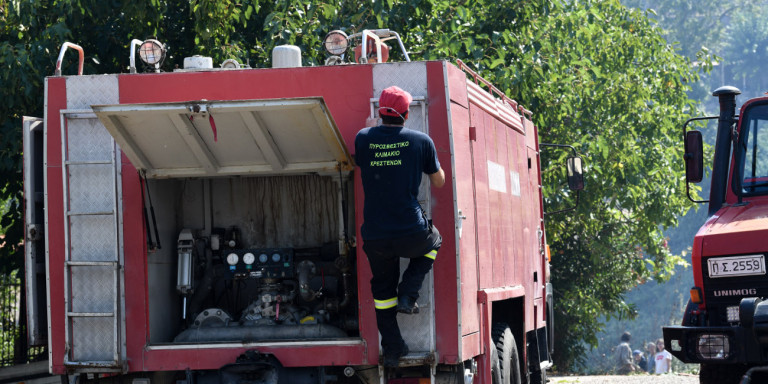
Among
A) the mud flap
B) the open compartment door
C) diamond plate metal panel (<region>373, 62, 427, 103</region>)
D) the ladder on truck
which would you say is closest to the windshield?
diamond plate metal panel (<region>373, 62, 427, 103</region>)

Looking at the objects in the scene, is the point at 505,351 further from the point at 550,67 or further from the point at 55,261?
the point at 550,67

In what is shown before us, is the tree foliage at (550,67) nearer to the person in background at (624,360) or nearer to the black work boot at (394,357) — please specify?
the person in background at (624,360)

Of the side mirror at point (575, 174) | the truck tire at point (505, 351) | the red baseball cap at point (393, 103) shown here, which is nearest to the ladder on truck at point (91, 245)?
the red baseball cap at point (393, 103)

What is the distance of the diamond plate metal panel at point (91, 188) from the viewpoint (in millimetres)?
7488

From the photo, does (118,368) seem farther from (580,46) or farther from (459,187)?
(580,46)

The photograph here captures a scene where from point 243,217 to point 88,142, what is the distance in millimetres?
1366

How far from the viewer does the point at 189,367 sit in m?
7.43

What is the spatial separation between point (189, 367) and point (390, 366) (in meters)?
1.36

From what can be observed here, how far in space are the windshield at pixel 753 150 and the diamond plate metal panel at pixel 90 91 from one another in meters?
4.87

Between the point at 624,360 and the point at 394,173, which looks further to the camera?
the point at 624,360

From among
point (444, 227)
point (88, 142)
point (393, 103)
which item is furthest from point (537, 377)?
point (88, 142)

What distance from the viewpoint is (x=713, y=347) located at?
7.77 m

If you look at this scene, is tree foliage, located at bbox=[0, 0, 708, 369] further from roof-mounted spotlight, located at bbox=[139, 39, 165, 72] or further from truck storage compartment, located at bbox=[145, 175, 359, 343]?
truck storage compartment, located at bbox=[145, 175, 359, 343]

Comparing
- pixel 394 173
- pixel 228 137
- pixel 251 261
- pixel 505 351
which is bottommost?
pixel 505 351
